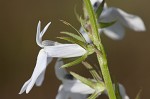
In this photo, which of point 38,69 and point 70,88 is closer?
point 38,69

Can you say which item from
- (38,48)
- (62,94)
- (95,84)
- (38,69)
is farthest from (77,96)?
(38,48)

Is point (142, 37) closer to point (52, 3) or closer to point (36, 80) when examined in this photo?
point (52, 3)

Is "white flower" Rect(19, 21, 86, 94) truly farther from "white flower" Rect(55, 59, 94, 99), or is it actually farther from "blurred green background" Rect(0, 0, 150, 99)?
"blurred green background" Rect(0, 0, 150, 99)

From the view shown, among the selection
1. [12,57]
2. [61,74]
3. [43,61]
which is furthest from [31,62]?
[43,61]

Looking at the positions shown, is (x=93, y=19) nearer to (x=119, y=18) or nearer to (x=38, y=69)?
(x=38, y=69)

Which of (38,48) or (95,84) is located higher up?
(95,84)

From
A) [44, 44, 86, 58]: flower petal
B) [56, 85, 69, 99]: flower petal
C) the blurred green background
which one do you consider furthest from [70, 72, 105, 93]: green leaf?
the blurred green background

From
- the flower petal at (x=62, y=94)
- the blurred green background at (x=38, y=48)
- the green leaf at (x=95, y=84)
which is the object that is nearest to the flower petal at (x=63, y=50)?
the green leaf at (x=95, y=84)
